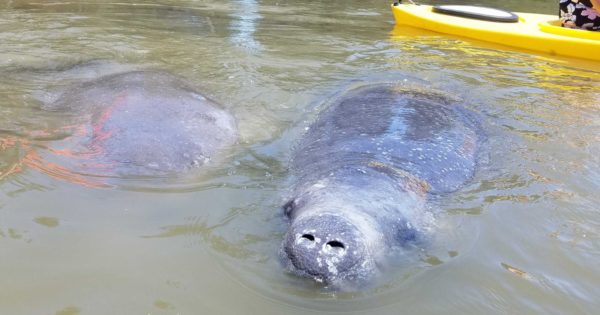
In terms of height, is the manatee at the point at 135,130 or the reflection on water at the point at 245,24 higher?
the reflection on water at the point at 245,24

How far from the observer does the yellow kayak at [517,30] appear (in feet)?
28.1

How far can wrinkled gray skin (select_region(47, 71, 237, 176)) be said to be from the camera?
12.8 ft

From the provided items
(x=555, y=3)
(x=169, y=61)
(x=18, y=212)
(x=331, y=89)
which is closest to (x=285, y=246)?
(x=18, y=212)

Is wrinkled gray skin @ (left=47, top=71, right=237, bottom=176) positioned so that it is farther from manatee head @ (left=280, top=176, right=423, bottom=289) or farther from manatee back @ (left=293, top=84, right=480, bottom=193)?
manatee head @ (left=280, top=176, right=423, bottom=289)

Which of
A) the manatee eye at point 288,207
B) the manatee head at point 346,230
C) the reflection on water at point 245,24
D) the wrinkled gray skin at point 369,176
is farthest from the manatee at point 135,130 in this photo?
the reflection on water at point 245,24

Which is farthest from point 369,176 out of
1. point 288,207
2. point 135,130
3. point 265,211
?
point 135,130

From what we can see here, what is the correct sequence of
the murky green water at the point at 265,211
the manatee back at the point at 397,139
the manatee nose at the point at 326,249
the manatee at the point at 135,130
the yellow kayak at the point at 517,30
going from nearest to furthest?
1. the manatee nose at the point at 326,249
2. the murky green water at the point at 265,211
3. the manatee back at the point at 397,139
4. the manatee at the point at 135,130
5. the yellow kayak at the point at 517,30

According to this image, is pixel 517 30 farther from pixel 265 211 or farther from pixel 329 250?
pixel 329 250

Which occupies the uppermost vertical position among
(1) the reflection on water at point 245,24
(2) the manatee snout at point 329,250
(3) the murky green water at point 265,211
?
(1) the reflection on water at point 245,24

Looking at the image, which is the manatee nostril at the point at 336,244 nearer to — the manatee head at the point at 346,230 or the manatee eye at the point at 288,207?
the manatee head at the point at 346,230

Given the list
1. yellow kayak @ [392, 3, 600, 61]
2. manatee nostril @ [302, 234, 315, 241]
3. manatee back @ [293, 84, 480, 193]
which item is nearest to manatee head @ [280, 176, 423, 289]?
manatee nostril @ [302, 234, 315, 241]

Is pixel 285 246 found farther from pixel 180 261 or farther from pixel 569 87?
pixel 569 87

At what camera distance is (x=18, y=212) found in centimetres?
334

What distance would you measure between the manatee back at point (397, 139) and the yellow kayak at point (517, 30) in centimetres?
426
